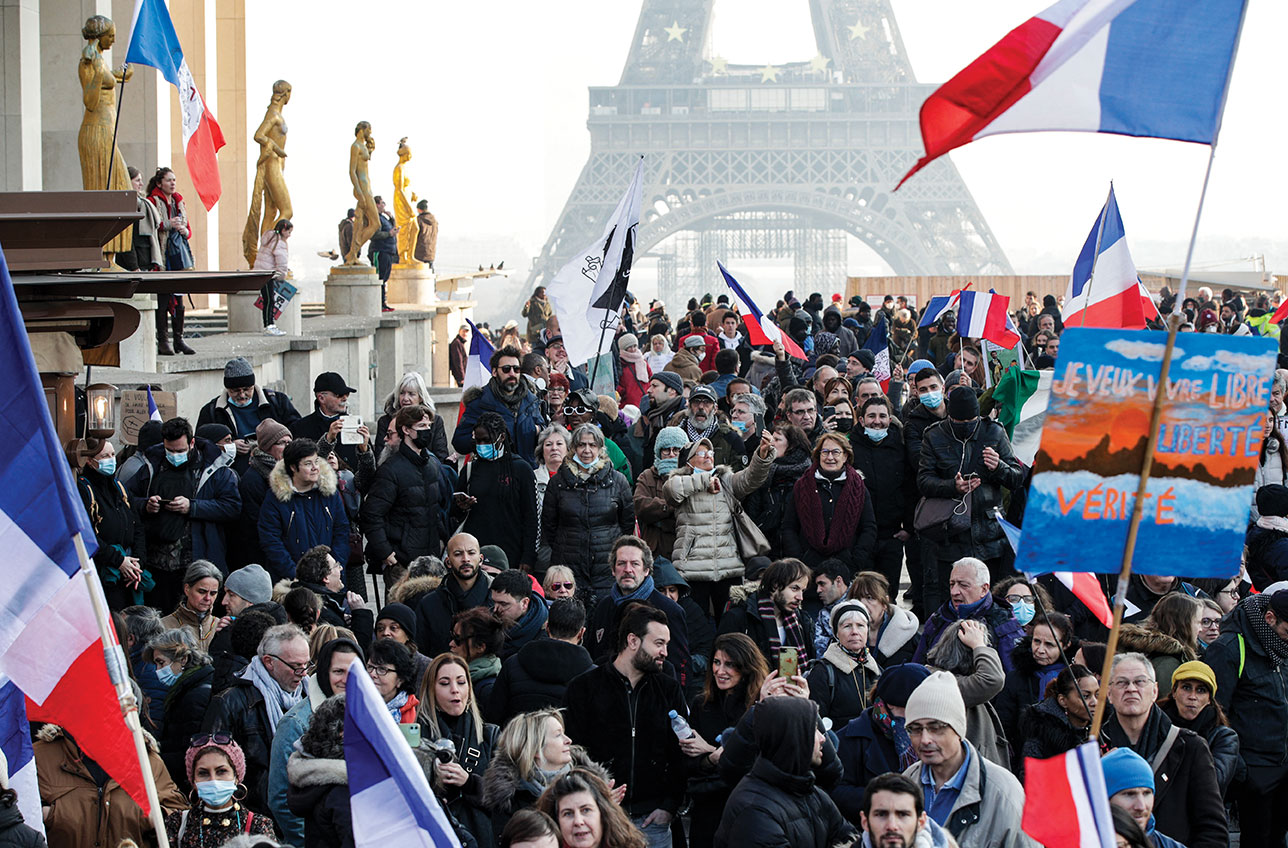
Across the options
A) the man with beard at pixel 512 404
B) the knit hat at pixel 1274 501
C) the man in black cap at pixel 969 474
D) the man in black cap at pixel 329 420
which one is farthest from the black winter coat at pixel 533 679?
the man with beard at pixel 512 404

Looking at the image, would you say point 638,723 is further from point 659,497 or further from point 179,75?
point 179,75

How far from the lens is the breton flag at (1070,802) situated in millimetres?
4008

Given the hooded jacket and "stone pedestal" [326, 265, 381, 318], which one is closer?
the hooded jacket

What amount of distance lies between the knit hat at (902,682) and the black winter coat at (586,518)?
3.24 m

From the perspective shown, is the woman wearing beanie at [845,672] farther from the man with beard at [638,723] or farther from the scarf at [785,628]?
the scarf at [785,628]

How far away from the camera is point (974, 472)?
31.3 feet

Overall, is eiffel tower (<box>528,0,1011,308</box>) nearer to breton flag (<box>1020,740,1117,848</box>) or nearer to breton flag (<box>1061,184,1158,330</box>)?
breton flag (<box>1061,184,1158,330</box>)

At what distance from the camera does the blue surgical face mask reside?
5.40m

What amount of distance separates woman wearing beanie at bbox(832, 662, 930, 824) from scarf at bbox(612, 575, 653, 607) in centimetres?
167

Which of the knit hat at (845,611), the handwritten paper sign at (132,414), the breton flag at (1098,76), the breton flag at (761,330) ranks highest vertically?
the breton flag at (1098,76)

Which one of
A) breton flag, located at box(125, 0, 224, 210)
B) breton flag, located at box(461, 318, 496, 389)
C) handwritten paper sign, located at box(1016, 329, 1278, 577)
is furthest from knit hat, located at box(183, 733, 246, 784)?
breton flag, located at box(461, 318, 496, 389)

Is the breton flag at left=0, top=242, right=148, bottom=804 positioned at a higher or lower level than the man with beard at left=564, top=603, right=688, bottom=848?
higher

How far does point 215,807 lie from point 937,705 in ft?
7.45

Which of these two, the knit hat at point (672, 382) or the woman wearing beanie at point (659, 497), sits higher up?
the knit hat at point (672, 382)
